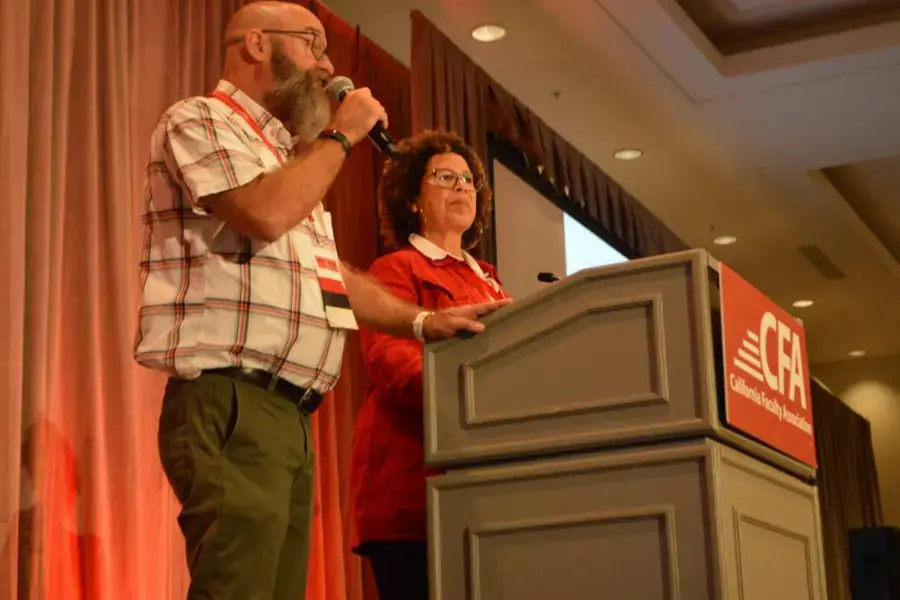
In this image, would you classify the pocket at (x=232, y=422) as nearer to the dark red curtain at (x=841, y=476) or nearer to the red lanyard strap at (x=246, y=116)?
the red lanyard strap at (x=246, y=116)

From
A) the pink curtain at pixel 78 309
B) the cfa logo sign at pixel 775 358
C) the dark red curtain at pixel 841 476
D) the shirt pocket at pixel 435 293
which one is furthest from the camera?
the dark red curtain at pixel 841 476

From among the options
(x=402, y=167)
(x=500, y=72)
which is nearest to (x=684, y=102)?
(x=500, y=72)

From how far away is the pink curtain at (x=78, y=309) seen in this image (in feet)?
8.62

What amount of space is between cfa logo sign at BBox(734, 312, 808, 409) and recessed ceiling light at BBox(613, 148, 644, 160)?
160 inches

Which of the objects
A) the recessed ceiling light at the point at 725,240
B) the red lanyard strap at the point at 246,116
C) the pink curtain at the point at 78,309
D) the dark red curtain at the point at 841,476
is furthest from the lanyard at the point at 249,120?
the dark red curtain at the point at 841,476

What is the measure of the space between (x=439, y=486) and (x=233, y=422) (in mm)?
346

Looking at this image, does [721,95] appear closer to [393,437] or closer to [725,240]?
[725,240]

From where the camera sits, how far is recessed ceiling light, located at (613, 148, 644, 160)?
5.96 m

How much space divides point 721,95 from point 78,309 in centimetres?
341

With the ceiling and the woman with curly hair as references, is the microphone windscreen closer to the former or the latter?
the woman with curly hair

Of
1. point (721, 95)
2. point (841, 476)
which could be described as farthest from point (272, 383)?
point (841, 476)

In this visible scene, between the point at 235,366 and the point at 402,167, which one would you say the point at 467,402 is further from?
the point at 402,167

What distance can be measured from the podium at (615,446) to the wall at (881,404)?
8.55 m

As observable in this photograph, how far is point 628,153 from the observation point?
19.7ft
